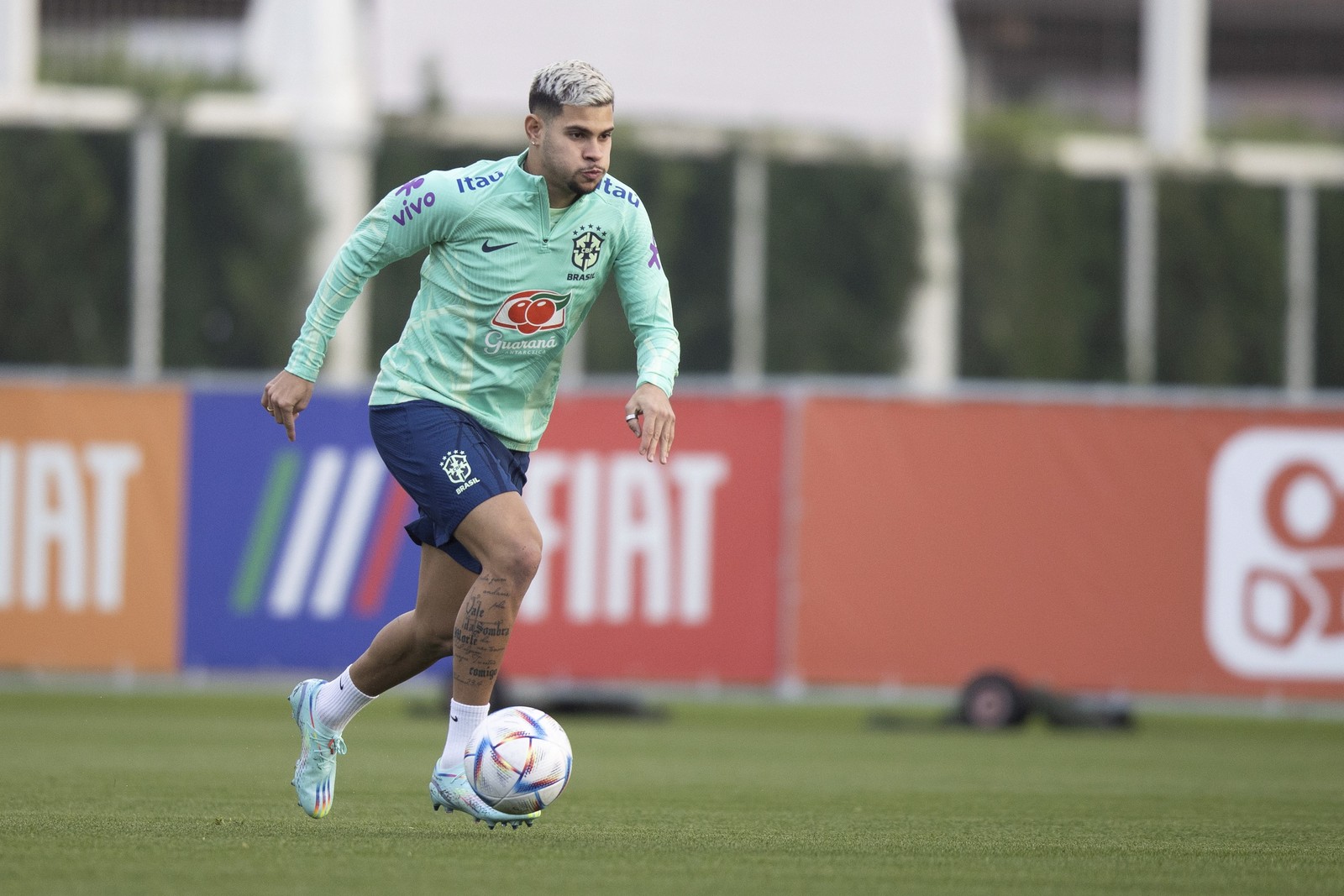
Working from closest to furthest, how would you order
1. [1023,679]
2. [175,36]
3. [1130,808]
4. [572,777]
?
[1130,808] → [572,777] → [1023,679] → [175,36]

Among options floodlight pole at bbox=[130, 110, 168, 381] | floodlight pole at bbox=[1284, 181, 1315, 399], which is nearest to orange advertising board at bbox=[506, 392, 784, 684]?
floodlight pole at bbox=[130, 110, 168, 381]

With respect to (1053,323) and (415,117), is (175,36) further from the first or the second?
(1053,323)

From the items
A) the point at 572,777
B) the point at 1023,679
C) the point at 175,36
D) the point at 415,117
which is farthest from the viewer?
the point at 175,36

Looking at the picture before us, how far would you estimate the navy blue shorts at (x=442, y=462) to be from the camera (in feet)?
19.1

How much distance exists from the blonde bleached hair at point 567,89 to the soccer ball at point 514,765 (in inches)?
71.1

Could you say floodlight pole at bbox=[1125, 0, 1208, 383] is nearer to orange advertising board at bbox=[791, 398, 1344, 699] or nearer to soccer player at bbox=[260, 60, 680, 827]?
orange advertising board at bbox=[791, 398, 1344, 699]

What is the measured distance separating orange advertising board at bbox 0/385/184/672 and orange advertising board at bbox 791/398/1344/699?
14.1ft

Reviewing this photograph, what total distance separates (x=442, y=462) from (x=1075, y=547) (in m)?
8.11

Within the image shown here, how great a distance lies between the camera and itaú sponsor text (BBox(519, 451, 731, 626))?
1320 centimetres

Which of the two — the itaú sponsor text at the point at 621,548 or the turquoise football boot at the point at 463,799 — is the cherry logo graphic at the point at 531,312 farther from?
the itaú sponsor text at the point at 621,548

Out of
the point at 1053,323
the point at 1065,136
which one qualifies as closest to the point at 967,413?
the point at 1053,323

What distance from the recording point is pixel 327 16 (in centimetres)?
2405

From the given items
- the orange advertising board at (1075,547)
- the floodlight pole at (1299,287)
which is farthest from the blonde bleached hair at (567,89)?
the floodlight pole at (1299,287)

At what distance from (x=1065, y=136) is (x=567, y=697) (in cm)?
1469
